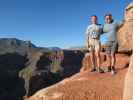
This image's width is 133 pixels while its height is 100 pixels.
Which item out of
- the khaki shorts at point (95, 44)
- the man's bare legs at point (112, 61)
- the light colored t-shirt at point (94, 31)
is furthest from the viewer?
the khaki shorts at point (95, 44)

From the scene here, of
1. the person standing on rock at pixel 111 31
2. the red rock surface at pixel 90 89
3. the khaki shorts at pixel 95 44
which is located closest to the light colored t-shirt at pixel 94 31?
the khaki shorts at pixel 95 44

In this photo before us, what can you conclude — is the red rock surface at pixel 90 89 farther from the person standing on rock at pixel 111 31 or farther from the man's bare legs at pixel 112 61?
the person standing on rock at pixel 111 31

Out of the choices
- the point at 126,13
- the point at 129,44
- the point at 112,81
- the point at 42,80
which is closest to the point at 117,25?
the point at 112,81

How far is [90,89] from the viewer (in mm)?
11477

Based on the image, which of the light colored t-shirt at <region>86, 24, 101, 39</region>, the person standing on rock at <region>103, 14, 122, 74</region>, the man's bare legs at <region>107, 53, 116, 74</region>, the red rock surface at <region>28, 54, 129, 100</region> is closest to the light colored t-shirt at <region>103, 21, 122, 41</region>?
the person standing on rock at <region>103, 14, 122, 74</region>

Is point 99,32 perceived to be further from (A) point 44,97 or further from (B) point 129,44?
(B) point 129,44

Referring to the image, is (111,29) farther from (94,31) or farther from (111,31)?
(94,31)

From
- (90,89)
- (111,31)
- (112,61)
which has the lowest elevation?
(90,89)

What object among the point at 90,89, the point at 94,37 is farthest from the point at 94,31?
the point at 90,89

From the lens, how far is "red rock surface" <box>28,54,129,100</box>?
11.0 m

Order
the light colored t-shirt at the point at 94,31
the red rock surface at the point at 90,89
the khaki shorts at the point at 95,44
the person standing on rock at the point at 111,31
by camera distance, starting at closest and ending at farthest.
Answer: the red rock surface at the point at 90,89, the person standing on rock at the point at 111,31, the light colored t-shirt at the point at 94,31, the khaki shorts at the point at 95,44

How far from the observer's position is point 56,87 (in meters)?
12.4

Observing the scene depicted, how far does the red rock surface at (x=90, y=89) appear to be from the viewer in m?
11.0

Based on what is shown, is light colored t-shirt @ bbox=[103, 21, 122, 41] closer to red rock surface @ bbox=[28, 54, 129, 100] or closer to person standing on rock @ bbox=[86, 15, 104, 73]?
person standing on rock @ bbox=[86, 15, 104, 73]
